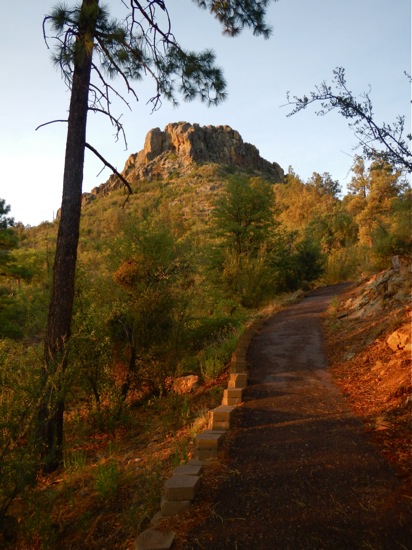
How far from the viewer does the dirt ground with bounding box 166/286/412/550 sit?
9.51ft

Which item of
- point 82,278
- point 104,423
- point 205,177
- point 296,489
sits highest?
point 205,177

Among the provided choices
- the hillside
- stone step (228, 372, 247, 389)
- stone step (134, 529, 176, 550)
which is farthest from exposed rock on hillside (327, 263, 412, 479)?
stone step (134, 529, 176, 550)

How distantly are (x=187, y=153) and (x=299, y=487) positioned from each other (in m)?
78.2

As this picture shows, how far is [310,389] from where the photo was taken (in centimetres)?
654

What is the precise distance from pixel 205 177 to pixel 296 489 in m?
66.5

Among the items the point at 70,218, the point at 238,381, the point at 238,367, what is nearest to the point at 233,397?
the point at 238,381

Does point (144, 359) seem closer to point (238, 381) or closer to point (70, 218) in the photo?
point (238, 381)

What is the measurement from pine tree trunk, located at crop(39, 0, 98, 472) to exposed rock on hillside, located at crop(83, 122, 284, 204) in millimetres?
68876

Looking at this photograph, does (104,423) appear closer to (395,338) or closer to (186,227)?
(395,338)

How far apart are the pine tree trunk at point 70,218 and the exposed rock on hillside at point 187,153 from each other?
226ft

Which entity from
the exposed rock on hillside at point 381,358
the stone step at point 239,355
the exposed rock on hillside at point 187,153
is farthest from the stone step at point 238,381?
the exposed rock on hillside at point 187,153

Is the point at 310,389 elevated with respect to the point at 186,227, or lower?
lower

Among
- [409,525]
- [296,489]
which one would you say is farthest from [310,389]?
[409,525]

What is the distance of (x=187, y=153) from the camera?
77.1 metres
